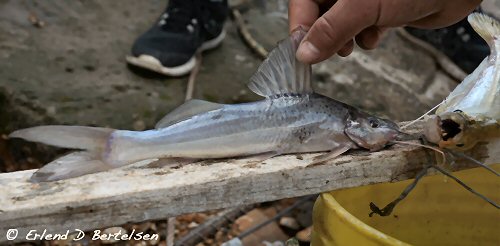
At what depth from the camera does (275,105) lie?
151 centimetres

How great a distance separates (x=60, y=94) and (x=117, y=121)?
0.87ft

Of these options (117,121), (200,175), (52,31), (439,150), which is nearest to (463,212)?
(439,150)

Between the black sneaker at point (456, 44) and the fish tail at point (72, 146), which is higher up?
the fish tail at point (72, 146)

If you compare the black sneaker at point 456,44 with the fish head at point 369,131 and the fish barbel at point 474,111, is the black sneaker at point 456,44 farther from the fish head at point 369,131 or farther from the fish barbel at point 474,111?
the fish head at point 369,131

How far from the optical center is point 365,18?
4.65 feet

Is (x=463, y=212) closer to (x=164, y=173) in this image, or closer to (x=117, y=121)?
(x=164, y=173)

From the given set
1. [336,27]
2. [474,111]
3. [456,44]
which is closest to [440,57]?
[456,44]

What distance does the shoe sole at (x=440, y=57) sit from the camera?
326cm

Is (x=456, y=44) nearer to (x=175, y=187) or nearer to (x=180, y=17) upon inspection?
(x=180, y=17)

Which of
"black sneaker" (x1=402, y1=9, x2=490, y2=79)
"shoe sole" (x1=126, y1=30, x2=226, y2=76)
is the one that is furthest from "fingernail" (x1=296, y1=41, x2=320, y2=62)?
"black sneaker" (x1=402, y1=9, x2=490, y2=79)

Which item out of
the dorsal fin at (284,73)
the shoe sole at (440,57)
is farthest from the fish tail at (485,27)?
the shoe sole at (440,57)

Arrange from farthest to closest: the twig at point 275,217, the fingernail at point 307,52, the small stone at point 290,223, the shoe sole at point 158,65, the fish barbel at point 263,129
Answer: the shoe sole at point 158,65 < the small stone at point 290,223 < the twig at point 275,217 < the fingernail at point 307,52 < the fish barbel at point 263,129

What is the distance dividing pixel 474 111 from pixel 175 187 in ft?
2.29

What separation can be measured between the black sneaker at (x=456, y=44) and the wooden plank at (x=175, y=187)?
1.85 meters
